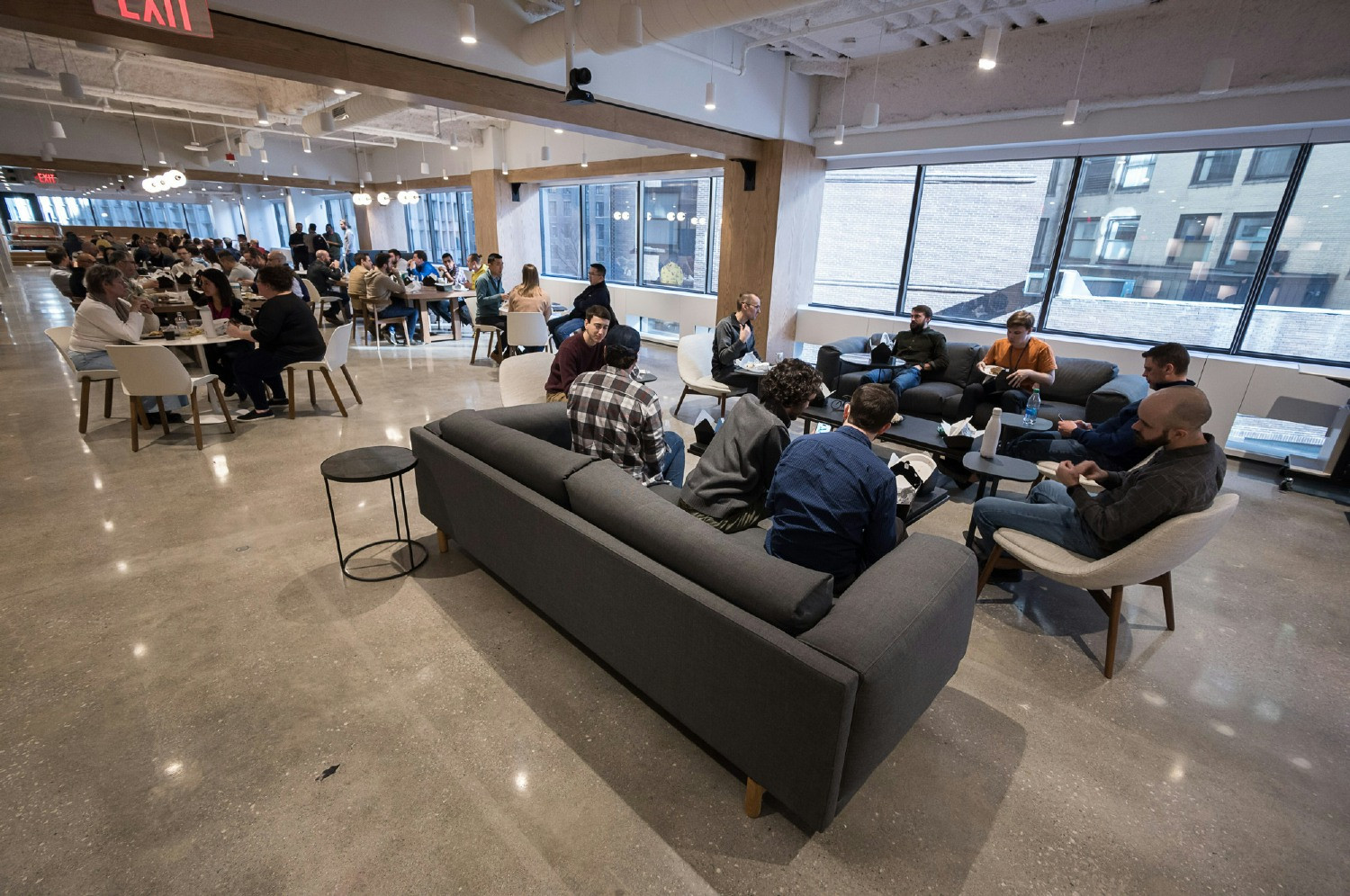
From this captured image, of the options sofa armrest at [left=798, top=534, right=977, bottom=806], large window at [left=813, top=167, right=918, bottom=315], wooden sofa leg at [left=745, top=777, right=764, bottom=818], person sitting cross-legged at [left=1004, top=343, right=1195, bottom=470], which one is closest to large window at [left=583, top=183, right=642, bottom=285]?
large window at [left=813, top=167, right=918, bottom=315]

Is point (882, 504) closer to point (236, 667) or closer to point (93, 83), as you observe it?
point (236, 667)

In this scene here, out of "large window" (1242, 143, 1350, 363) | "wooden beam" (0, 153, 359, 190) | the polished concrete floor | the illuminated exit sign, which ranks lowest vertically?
the polished concrete floor

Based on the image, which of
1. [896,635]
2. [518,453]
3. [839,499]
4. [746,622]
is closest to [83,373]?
[518,453]

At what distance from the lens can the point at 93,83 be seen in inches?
306

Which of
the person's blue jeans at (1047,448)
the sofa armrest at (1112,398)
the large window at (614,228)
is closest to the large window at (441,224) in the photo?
the large window at (614,228)

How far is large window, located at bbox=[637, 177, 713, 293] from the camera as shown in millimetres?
9484

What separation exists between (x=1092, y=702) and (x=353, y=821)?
2694 millimetres

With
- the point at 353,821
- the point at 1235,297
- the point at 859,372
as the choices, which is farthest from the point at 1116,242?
the point at 353,821

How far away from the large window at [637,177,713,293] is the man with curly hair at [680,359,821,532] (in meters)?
Answer: 7.30

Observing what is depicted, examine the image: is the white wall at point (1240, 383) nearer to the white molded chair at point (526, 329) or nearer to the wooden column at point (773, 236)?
the wooden column at point (773, 236)

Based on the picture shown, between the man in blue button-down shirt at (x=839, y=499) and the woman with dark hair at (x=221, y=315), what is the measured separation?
5.34 m

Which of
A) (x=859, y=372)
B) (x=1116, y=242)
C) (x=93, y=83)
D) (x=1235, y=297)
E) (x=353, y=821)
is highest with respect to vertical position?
(x=93, y=83)

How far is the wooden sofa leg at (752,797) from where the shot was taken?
177cm

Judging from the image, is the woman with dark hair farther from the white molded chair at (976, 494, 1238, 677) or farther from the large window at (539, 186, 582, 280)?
the large window at (539, 186, 582, 280)
